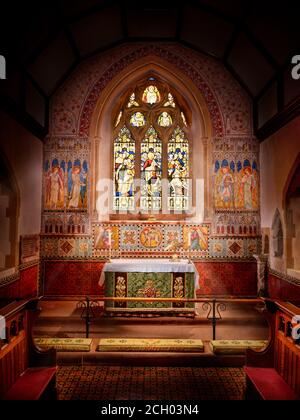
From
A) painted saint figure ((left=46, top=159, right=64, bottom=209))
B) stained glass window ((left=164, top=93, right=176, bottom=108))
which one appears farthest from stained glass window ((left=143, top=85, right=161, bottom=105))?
painted saint figure ((left=46, top=159, right=64, bottom=209))

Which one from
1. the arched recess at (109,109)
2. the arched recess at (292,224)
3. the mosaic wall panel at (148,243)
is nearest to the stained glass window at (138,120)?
the arched recess at (109,109)

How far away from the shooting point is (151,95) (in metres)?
9.38

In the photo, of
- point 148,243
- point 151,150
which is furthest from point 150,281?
point 151,150

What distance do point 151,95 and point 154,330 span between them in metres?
6.13

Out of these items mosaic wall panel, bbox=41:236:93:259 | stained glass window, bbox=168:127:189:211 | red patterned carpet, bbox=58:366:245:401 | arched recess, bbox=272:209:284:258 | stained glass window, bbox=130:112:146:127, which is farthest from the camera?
stained glass window, bbox=130:112:146:127

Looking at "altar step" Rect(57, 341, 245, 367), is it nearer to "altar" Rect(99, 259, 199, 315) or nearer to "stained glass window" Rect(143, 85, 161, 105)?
"altar" Rect(99, 259, 199, 315)

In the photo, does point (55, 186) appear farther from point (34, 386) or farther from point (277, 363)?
point (277, 363)

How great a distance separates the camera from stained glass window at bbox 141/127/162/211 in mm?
9117

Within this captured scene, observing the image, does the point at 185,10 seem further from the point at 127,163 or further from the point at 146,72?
the point at 127,163

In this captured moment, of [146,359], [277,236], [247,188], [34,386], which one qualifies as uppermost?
[247,188]

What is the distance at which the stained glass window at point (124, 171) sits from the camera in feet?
29.9

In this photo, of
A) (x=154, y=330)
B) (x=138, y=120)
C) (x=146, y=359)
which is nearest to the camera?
(x=146, y=359)

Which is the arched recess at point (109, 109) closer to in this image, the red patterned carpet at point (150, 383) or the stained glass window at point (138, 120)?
the stained glass window at point (138, 120)

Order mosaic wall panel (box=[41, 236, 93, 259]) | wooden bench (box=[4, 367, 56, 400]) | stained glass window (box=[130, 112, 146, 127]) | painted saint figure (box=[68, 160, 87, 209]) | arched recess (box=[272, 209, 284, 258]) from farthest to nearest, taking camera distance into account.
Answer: stained glass window (box=[130, 112, 146, 127]) < painted saint figure (box=[68, 160, 87, 209]) < mosaic wall panel (box=[41, 236, 93, 259]) < arched recess (box=[272, 209, 284, 258]) < wooden bench (box=[4, 367, 56, 400])
